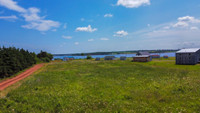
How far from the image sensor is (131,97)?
36.1ft

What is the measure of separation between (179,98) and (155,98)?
7.00ft

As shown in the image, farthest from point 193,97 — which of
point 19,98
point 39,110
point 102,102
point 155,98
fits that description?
point 19,98

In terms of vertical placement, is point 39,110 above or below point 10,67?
below

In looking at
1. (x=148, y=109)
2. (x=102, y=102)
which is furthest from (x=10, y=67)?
(x=148, y=109)

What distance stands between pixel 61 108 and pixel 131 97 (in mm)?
6627

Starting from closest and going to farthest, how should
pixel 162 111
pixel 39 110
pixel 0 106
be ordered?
pixel 162 111 < pixel 39 110 < pixel 0 106

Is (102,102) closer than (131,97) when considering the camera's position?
Yes

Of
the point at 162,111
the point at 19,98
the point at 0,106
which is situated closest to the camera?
the point at 162,111

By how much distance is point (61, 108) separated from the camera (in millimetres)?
8852

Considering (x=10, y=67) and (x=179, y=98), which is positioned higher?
(x=10, y=67)

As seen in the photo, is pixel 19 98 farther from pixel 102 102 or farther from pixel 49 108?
pixel 102 102

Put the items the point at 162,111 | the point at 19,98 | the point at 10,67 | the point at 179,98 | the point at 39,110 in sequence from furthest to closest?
the point at 10,67, the point at 19,98, the point at 179,98, the point at 39,110, the point at 162,111

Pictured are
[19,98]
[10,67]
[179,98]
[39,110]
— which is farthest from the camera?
[10,67]

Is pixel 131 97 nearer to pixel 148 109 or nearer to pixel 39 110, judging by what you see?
pixel 148 109
